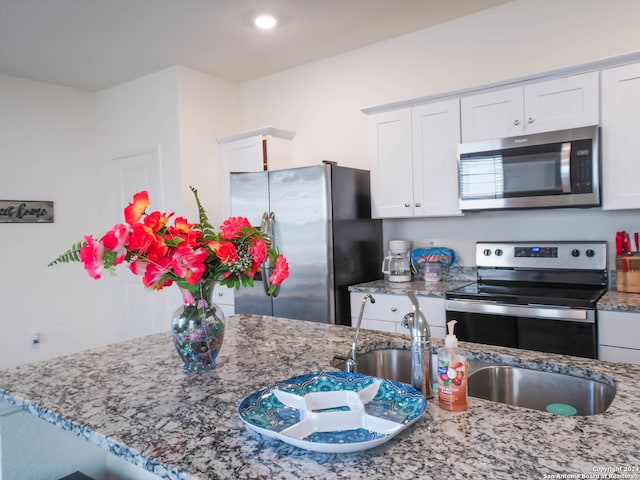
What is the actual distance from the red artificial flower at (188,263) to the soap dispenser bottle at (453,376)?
63 cm

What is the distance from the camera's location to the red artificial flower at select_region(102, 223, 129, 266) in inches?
42.9

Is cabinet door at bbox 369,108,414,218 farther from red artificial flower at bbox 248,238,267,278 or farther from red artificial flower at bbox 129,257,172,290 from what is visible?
red artificial flower at bbox 129,257,172,290

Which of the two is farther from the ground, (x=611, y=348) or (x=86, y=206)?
(x=86, y=206)

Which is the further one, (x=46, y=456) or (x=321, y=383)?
(x=46, y=456)

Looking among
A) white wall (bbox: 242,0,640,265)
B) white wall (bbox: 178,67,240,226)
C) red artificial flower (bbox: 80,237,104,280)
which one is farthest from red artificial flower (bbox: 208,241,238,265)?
white wall (bbox: 178,67,240,226)

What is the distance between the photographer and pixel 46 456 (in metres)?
1.38

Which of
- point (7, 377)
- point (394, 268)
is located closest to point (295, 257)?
point (394, 268)

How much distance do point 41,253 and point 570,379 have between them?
438 cm

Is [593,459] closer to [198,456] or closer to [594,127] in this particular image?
[198,456]

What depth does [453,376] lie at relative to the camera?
102 cm

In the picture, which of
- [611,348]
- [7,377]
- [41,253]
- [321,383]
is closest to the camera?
[321,383]

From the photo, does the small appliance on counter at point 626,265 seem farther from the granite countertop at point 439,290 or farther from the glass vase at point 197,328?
the glass vase at point 197,328

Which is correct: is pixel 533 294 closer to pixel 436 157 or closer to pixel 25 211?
pixel 436 157

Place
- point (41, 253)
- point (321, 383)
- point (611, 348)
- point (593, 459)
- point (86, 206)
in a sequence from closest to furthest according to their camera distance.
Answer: point (593, 459), point (321, 383), point (611, 348), point (41, 253), point (86, 206)
